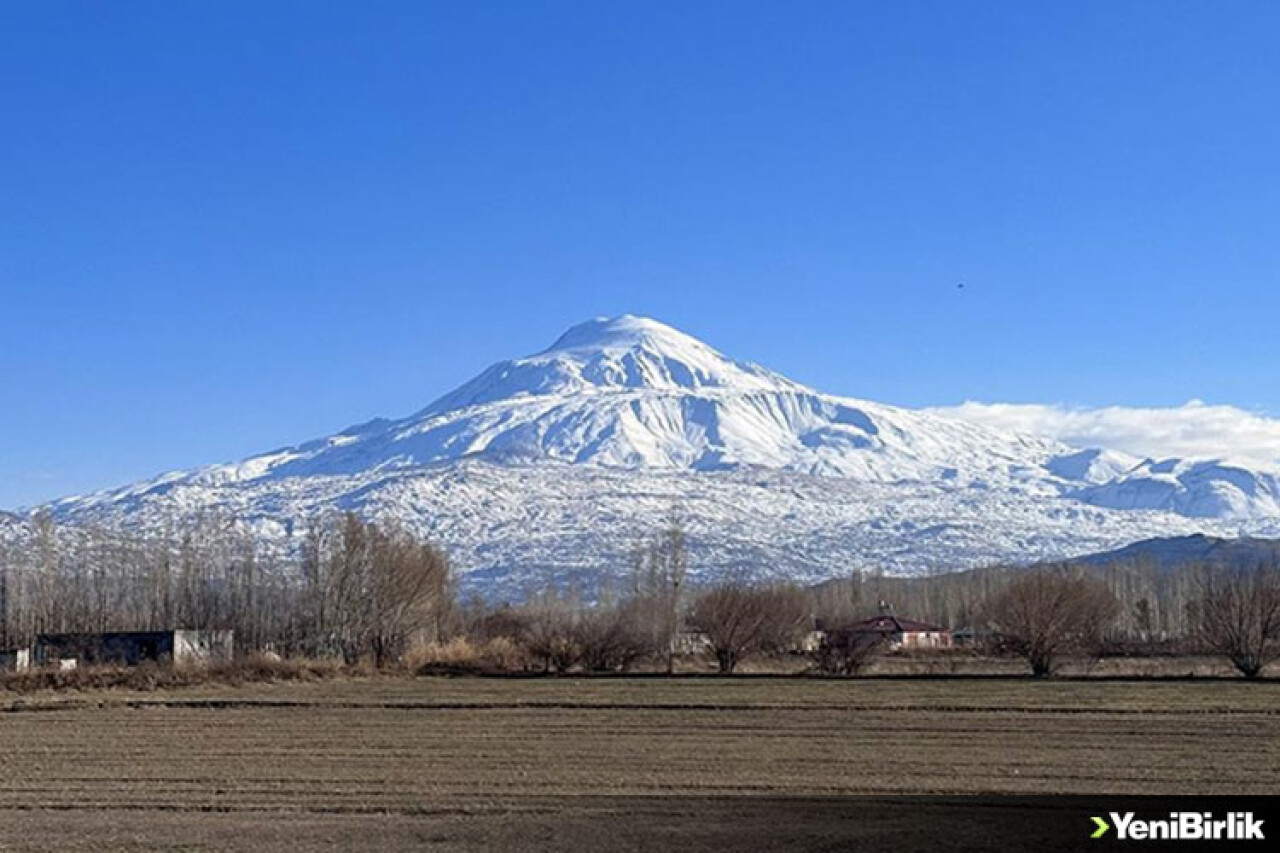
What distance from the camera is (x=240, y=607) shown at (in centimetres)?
12238

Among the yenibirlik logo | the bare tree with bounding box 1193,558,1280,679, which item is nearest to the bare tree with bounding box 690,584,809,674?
the bare tree with bounding box 1193,558,1280,679

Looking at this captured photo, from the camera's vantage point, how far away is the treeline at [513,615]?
271ft

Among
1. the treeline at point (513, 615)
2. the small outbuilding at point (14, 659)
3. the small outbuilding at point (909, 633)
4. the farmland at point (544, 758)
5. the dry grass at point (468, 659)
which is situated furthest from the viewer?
the small outbuilding at point (909, 633)

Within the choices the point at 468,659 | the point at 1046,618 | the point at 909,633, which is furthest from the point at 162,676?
the point at 909,633

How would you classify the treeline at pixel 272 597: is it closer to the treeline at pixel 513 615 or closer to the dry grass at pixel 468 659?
the treeline at pixel 513 615

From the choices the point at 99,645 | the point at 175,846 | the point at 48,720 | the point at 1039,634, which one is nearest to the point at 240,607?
the point at 99,645

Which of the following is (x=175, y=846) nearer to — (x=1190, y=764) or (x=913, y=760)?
(x=913, y=760)

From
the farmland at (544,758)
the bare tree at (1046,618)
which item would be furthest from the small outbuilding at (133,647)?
the bare tree at (1046,618)

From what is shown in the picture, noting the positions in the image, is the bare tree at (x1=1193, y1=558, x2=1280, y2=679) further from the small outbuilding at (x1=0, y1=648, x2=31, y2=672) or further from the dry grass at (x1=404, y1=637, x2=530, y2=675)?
the small outbuilding at (x1=0, y1=648, x2=31, y2=672)

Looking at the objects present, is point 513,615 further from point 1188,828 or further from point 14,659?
point 1188,828

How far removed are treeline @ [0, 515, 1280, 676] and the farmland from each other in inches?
847

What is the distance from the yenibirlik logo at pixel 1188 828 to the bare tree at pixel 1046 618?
2112 inches

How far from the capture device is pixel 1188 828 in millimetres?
23625

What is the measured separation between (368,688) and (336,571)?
41554 millimetres
